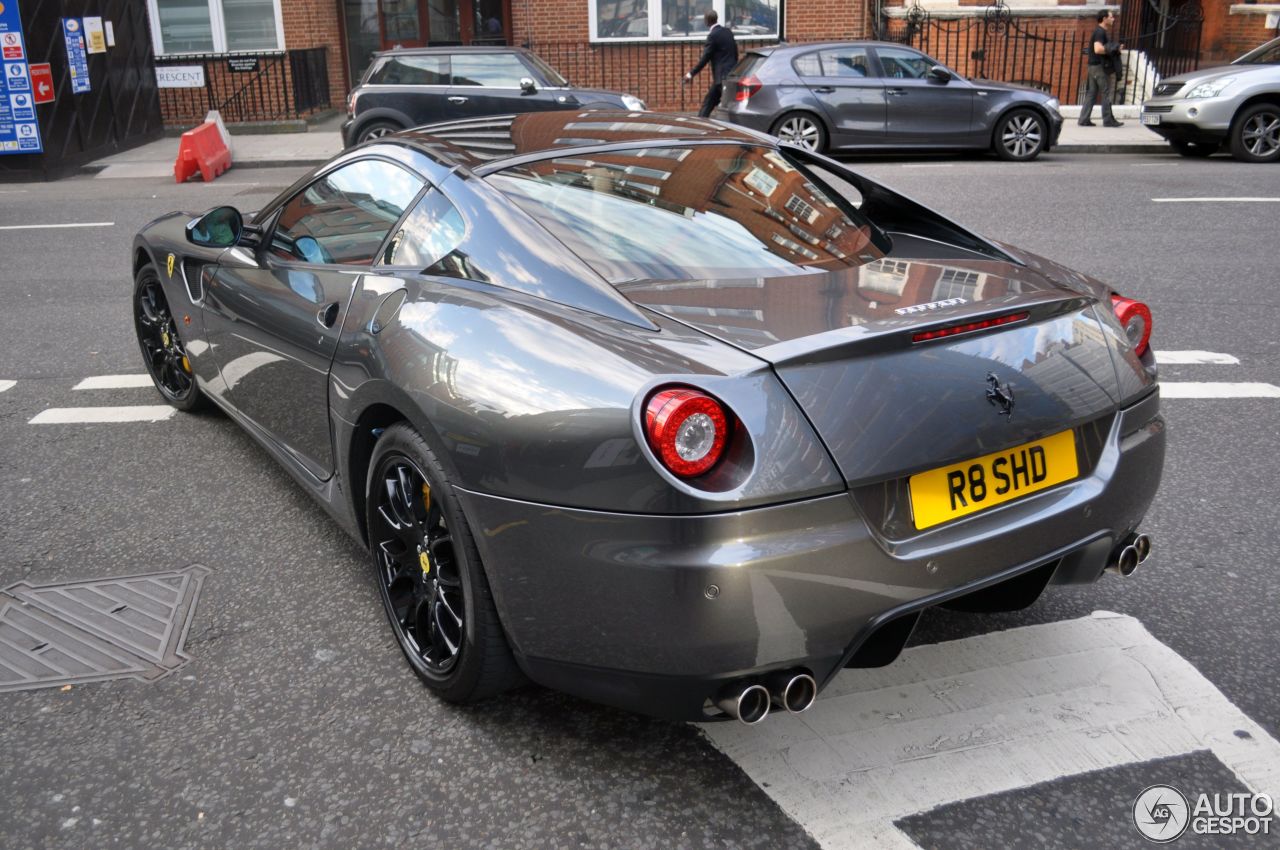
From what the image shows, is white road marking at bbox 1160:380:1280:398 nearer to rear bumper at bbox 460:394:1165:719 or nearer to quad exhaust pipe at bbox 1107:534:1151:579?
quad exhaust pipe at bbox 1107:534:1151:579

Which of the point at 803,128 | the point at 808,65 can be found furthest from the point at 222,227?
the point at 808,65

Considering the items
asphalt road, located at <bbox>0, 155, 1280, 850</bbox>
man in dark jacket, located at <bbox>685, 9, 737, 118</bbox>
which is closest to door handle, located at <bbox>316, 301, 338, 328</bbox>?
asphalt road, located at <bbox>0, 155, 1280, 850</bbox>

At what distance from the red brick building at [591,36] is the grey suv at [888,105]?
5562mm

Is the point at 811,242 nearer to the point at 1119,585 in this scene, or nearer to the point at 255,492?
the point at 1119,585

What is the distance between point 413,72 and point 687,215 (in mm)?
13362

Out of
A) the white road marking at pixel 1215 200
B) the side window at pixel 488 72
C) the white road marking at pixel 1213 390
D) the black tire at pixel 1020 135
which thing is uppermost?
the side window at pixel 488 72

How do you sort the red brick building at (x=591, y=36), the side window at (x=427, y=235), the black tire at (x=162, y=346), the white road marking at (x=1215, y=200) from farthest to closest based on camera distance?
the red brick building at (x=591, y=36) → the white road marking at (x=1215, y=200) → the black tire at (x=162, y=346) → the side window at (x=427, y=235)

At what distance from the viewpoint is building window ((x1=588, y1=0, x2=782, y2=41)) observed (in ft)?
69.8

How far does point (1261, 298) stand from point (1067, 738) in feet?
18.2

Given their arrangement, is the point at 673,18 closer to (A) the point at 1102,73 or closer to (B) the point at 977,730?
(A) the point at 1102,73

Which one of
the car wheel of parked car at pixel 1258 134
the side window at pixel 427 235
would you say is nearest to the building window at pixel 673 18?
the car wheel of parked car at pixel 1258 134

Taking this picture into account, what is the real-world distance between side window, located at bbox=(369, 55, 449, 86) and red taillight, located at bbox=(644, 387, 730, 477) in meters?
14.2

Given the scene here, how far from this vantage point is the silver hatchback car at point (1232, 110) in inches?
571

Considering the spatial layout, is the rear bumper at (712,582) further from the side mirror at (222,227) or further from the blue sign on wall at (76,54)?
the blue sign on wall at (76,54)
